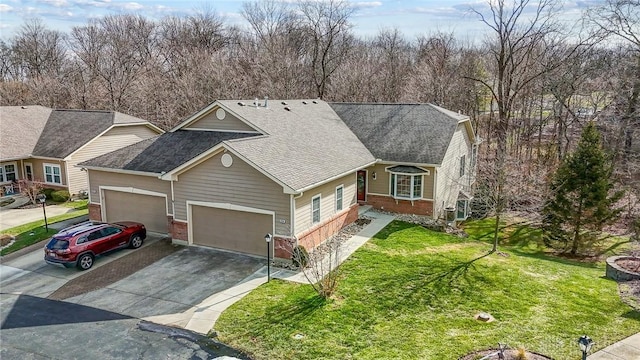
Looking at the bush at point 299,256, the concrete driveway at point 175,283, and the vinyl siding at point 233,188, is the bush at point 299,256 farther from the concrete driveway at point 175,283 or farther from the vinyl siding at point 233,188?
the concrete driveway at point 175,283

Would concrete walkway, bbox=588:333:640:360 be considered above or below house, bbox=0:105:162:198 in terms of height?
below

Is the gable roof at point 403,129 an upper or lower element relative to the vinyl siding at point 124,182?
upper

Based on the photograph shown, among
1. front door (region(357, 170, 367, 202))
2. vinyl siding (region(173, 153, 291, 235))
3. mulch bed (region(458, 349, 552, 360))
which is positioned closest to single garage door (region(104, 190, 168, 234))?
vinyl siding (region(173, 153, 291, 235))

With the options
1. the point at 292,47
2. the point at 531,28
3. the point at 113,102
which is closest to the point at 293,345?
the point at 531,28

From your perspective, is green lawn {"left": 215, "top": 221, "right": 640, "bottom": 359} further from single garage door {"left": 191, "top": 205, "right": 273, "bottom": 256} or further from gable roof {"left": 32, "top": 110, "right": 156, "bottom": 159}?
gable roof {"left": 32, "top": 110, "right": 156, "bottom": 159}

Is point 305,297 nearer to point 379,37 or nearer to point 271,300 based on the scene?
point 271,300

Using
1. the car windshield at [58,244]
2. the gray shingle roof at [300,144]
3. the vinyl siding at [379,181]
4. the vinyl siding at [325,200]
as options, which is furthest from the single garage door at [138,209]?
the vinyl siding at [379,181]

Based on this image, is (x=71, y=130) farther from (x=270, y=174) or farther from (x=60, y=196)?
(x=270, y=174)
